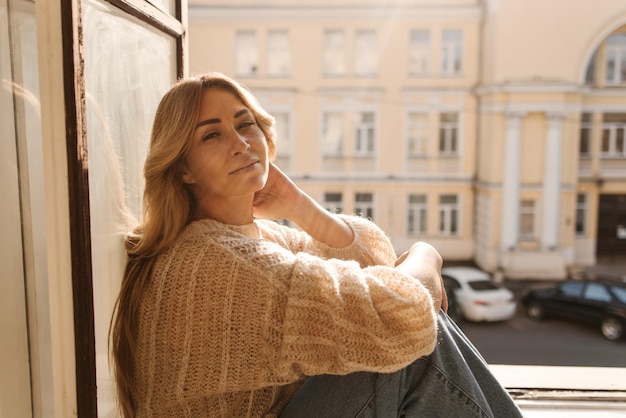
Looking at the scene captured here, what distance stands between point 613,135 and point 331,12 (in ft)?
9.84

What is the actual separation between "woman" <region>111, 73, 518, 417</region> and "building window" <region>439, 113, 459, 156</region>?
17.9 feet

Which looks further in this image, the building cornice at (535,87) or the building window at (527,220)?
the building window at (527,220)

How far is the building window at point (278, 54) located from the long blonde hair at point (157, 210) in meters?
5.20

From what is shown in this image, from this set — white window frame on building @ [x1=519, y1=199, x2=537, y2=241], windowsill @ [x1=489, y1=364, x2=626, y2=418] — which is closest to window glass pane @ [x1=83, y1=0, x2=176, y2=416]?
windowsill @ [x1=489, y1=364, x2=626, y2=418]

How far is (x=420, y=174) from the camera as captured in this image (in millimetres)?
5961

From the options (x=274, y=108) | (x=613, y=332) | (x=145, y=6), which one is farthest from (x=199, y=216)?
(x=274, y=108)

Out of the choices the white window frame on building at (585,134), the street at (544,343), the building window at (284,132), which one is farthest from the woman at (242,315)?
the white window frame on building at (585,134)

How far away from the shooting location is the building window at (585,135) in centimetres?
597

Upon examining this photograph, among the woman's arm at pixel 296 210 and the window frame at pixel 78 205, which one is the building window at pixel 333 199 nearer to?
the woman's arm at pixel 296 210

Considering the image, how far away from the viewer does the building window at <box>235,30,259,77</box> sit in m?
5.65

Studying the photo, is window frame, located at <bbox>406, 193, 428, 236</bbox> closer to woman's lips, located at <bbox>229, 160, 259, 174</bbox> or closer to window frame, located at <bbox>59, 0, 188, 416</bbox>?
woman's lips, located at <bbox>229, 160, 259, 174</bbox>

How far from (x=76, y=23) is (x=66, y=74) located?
0.04 m

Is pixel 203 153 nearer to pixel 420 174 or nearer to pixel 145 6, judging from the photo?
pixel 145 6

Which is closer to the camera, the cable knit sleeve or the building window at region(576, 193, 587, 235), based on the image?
the cable knit sleeve
